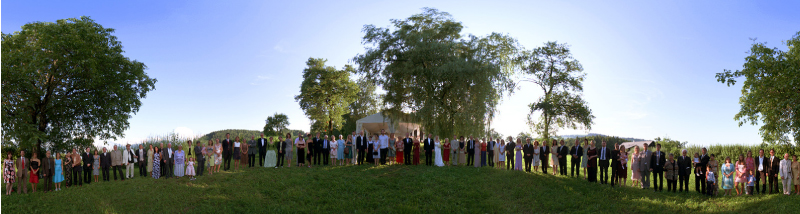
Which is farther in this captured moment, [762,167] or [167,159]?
[167,159]

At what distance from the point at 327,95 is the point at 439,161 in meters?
32.0

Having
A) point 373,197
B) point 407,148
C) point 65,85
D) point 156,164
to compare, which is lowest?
point 373,197

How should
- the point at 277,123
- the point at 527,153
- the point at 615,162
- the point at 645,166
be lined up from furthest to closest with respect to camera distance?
the point at 277,123, the point at 527,153, the point at 615,162, the point at 645,166

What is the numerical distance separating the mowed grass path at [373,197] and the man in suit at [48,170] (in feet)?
2.93

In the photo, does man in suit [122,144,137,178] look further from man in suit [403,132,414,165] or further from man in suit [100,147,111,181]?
man in suit [403,132,414,165]

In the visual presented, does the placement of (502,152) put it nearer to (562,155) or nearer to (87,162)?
(562,155)

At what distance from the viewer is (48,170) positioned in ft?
50.3

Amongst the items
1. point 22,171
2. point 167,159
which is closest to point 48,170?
point 22,171

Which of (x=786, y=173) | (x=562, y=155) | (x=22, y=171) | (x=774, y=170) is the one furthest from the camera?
(x=562, y=155)

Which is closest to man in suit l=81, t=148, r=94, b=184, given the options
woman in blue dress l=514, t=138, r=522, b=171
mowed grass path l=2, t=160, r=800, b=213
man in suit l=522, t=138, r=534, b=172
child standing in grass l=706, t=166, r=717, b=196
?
mowed grass path l=2, t=160, r=800, b=213

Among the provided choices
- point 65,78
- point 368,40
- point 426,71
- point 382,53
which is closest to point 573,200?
point 426,71

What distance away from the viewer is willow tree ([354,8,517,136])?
81.4 ft

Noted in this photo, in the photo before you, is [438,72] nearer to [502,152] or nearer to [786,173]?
[502,152]

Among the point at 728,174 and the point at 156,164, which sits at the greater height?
the point at 156,164
